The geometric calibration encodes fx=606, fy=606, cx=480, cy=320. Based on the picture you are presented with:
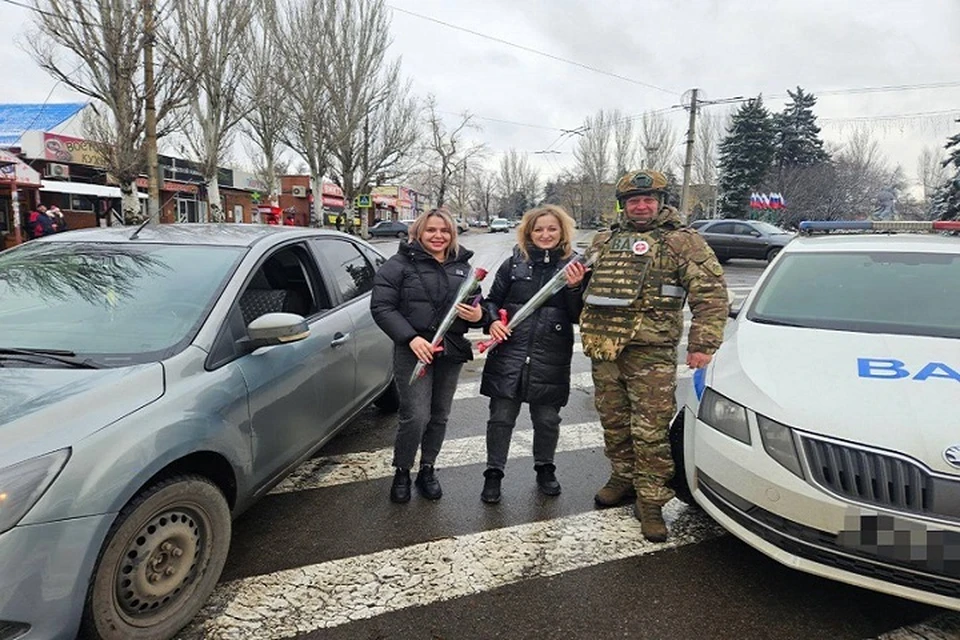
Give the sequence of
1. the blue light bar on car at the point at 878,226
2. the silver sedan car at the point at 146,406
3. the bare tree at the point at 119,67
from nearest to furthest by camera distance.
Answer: the silver sedan car at the point at 146,406
the blue light bar on car at the point at 878,226
the bare tree at the point at 119,67

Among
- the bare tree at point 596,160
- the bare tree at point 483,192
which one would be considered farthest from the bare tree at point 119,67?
the bare tree at point 483,192

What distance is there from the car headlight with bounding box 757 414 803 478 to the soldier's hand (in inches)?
20.7

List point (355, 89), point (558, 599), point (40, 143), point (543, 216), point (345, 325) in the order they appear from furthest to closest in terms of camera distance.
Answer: point (355, 89) < point (40, 143) < point (345, 325) < point (543, 216) < point (558, 599)

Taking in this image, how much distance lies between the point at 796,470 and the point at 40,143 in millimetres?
29236

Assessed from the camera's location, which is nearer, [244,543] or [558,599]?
[558,599]

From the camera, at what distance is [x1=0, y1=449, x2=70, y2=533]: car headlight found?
1.69m

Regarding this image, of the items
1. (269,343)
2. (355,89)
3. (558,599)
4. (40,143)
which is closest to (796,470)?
(558,599)

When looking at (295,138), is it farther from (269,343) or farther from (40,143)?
(269,343)

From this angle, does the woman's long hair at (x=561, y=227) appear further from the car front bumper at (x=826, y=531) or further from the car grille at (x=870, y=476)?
the car grille at (x=870, y=476)

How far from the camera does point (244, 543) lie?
304cm

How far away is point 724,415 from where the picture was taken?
262 centimetres

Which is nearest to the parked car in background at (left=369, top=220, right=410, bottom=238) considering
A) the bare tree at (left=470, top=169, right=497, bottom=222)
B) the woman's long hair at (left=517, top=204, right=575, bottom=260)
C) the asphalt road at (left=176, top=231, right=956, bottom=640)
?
the woman's long hair at (left=517, top=204, right=575, bottom=260)

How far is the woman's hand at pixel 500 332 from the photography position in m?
3.29

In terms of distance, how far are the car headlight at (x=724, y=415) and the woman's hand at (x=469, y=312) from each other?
121cm
